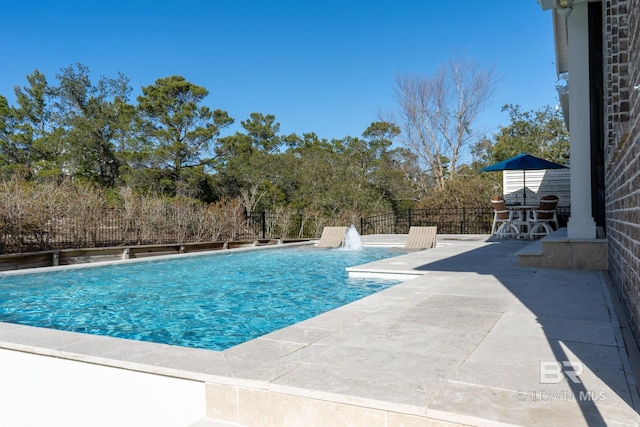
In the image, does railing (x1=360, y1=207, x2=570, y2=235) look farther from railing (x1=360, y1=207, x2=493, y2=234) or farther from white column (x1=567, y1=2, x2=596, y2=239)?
white column (x1=567, y1=2, x2=596, y2=239)

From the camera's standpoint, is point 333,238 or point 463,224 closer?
point 333,238

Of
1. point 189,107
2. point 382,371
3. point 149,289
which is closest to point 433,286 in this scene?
point 382,371

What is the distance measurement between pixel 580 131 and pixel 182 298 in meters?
5.88

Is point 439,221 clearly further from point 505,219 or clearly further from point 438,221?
point 505,219

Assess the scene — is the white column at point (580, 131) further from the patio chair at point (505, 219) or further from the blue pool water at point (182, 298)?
the patio chair at point (505, 219)

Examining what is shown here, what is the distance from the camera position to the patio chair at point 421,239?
11.3 metres

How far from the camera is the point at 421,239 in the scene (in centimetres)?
A: 1141

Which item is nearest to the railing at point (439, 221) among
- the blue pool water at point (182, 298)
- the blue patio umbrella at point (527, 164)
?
the blue patio umbrella at point (527, 164)

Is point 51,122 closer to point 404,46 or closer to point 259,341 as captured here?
point 404,46

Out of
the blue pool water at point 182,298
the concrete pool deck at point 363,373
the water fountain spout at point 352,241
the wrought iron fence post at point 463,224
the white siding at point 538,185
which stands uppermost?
the white siding at point 538,185

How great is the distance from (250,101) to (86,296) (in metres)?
25.1

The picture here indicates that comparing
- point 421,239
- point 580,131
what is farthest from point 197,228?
point 580,131

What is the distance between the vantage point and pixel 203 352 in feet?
9.34

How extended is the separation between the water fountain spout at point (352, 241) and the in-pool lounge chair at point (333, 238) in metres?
0.13
